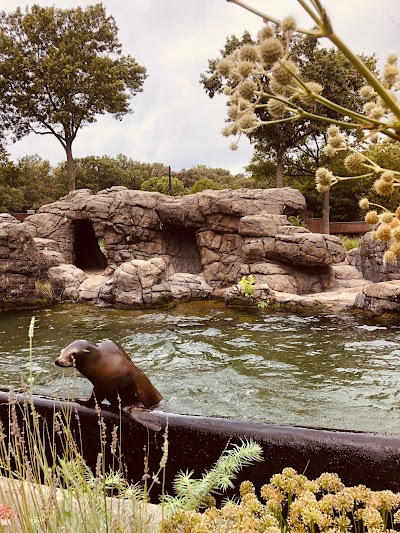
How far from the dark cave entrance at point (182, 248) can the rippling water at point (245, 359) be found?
6.55 m

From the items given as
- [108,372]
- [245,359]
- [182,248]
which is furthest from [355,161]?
[182,248]

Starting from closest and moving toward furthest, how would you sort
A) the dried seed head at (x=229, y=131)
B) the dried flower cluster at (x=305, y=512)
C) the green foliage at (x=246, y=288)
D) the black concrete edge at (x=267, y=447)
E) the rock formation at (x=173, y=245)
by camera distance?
the dried seed head at (x=229, y=131), the dried flower cluster at (x=305, y=512), the black concrete edge at (x=267, y=447), the green foliage at (x=246, y=288), the rock formation at (x=173, y=245)

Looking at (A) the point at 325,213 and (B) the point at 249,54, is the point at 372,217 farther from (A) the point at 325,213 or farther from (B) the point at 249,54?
(A) the point at 325,213

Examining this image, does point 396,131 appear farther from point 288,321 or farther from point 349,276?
point 349,276

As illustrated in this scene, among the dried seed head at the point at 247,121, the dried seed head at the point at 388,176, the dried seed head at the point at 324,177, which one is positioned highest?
the dried seed head at the point at 247,121

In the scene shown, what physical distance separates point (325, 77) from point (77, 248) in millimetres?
15226

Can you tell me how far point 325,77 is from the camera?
85.6ft

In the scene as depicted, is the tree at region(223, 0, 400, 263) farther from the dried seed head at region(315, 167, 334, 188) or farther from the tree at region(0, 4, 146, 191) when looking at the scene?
the tree at region(0, 4, 146, 191)

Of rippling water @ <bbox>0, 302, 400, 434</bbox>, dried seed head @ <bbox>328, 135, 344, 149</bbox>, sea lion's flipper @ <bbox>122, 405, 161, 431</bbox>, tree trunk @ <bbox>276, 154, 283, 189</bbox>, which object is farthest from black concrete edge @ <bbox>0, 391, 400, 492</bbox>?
tree trunk @ <bbox>276, 154, 283, 189</bbox>

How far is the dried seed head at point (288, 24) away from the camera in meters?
0.69

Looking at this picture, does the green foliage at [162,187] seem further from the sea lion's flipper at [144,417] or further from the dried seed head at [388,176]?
the dried seed head at [388,176]

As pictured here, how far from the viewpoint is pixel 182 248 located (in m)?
21.7

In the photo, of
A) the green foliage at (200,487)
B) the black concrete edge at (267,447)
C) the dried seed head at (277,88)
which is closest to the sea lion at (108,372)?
the black concrete edge at (267,447)

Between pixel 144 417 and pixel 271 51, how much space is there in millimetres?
3610
